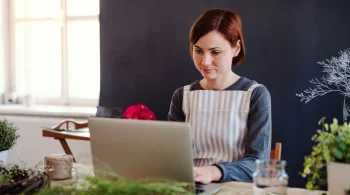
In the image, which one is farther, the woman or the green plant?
the woman

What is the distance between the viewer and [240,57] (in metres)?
1.95

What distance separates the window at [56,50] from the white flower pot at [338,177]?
3.08m

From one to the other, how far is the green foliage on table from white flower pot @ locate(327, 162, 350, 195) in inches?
13.8

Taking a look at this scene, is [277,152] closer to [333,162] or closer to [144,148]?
[333,162]

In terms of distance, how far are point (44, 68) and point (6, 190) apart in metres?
3.25

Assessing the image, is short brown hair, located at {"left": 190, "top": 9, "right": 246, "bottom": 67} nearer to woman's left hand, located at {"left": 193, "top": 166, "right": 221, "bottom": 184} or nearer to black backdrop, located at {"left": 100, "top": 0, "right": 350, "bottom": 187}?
woman's left hand, located at {"left": 193, "top": 166, "right": 221, "bottom": 184}

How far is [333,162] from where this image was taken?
1103mm

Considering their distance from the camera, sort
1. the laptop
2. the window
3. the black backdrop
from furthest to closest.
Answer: the window, the black backdrop, the laptop

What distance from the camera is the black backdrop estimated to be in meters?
2.88

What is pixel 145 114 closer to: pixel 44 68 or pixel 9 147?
pixel 9 147

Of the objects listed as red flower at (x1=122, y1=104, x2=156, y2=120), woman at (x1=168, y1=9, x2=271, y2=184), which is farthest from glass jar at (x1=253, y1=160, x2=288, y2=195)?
red flower at (x1=122, y1=104, x2=156, y2=120)

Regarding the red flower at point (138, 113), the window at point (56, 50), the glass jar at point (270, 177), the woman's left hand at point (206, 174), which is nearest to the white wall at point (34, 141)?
the window at point (56, 50)

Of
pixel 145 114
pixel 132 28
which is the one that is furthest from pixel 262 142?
pixel 132 28

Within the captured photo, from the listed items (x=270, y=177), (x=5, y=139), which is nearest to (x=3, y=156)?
(x=5, y=139)
